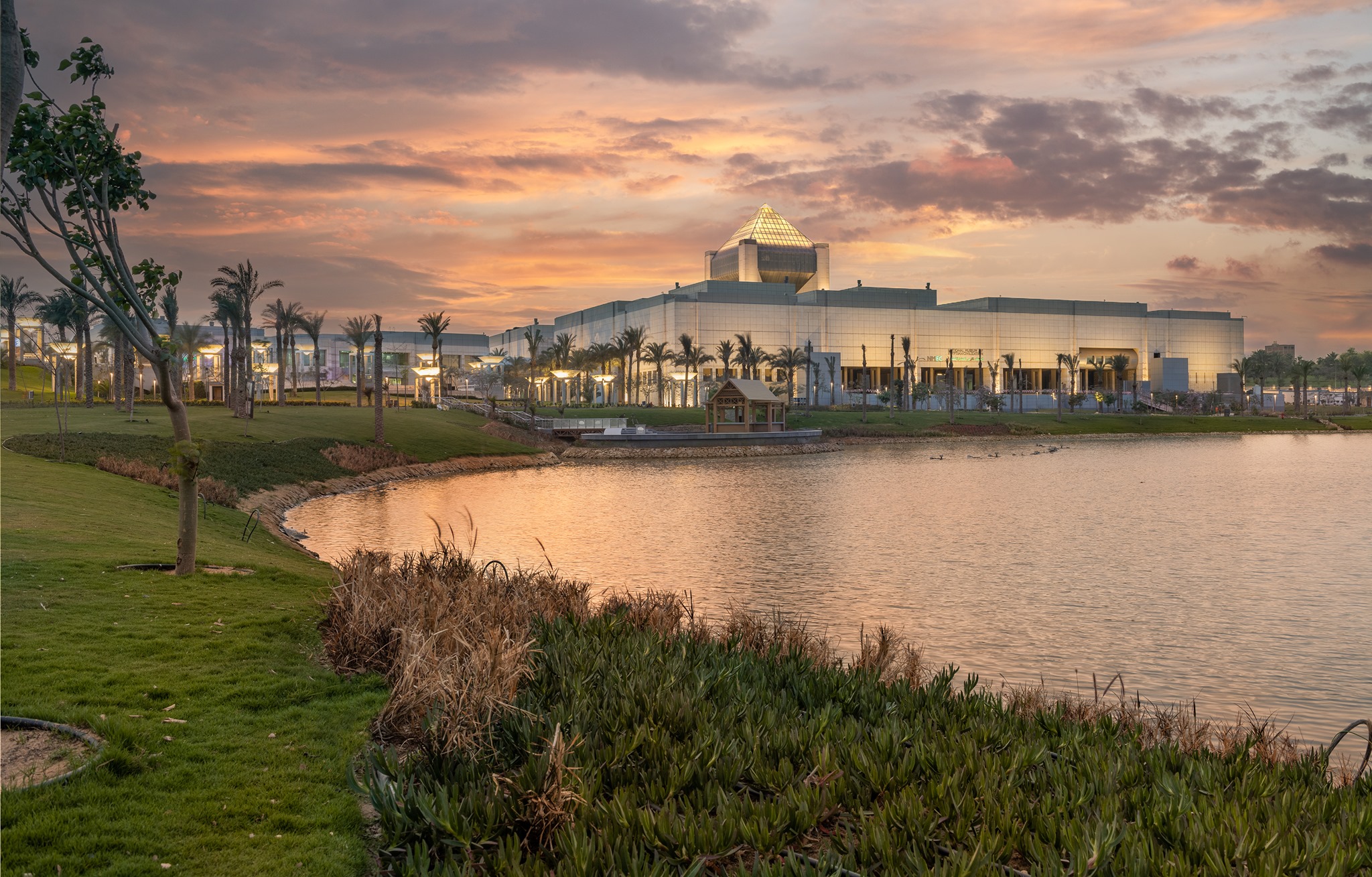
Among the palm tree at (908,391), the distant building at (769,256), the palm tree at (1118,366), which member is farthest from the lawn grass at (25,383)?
the palm tree at (1118,366)

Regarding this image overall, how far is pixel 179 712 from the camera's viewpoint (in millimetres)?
9969

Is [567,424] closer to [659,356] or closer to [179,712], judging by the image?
[659,356]

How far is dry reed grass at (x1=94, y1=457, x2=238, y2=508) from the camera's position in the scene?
33750 mm

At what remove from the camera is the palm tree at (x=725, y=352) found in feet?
439

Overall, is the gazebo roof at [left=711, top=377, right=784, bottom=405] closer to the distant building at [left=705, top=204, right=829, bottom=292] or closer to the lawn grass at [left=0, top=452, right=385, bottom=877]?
the lawn grass at [left=0, top=452, right=385, bottom=877]

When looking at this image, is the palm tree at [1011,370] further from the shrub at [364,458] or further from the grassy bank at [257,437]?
the shrub at [364,458]

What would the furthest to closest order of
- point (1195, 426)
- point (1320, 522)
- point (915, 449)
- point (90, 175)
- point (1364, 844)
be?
point (1195, 426)
point (915, 449)
point (1320, 522)
point (90, 175)
point (1364, 844)

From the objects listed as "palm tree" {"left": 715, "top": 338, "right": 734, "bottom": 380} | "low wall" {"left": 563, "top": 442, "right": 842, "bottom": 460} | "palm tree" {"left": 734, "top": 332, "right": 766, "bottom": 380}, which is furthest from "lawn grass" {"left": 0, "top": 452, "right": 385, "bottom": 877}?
"palm tree" {"left": 734, "top": 332, "right": 766, "bottom": 380}

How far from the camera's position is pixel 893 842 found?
23.0ft

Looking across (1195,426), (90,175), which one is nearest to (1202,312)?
(1195,426)

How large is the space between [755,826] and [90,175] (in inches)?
584

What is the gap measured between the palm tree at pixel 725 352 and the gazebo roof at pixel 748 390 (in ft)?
127

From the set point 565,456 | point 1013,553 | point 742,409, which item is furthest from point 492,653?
point 742,409

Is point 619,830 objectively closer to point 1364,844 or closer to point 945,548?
point 1364,844
